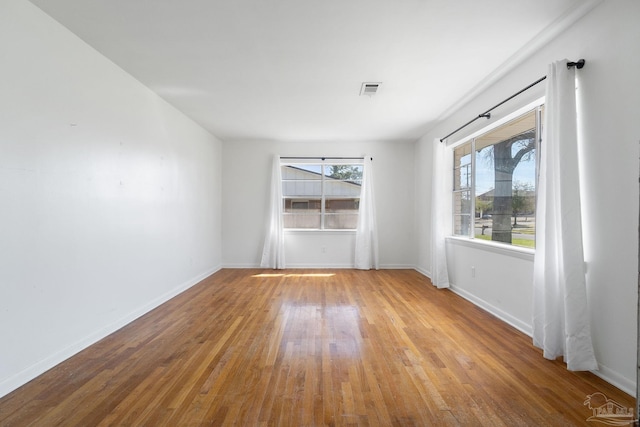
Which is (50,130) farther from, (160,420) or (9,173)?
(160,420)

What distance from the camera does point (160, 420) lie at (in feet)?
5.09

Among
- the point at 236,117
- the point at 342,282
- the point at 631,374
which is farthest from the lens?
the point at 342,282

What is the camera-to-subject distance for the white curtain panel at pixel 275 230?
227 inches

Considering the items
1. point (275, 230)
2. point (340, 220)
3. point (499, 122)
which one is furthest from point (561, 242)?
point (275, 230)

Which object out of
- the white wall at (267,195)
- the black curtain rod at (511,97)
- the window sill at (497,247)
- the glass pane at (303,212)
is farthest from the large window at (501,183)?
the glass pane at (303,212)

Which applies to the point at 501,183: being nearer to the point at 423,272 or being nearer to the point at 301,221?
the point at 423,272

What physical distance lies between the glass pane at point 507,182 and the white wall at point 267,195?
7.07 ft

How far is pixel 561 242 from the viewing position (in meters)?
2.10

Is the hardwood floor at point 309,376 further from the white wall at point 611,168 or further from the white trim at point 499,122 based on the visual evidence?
the white trim at point 499,122

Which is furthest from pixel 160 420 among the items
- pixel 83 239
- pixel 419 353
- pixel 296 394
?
pixel 419 353

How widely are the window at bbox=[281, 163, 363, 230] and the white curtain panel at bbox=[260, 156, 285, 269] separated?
29 centimetres

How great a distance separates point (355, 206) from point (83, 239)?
15.1ft

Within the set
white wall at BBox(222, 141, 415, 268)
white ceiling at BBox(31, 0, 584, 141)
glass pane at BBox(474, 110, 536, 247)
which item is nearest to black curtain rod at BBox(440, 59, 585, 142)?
glass pane at BBox(474, 110, 536, 247)

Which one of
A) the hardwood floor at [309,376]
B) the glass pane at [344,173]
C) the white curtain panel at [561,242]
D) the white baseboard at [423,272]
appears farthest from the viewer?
the glass pane at [344,173]
